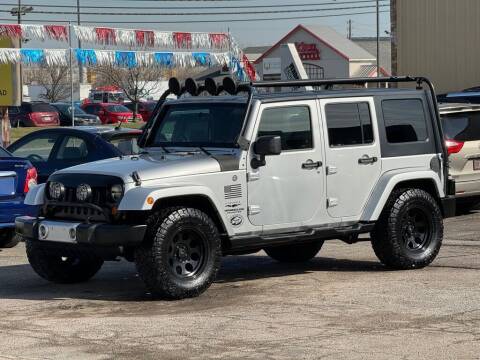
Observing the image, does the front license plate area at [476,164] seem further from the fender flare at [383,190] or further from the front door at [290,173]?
the front door at [290,173]

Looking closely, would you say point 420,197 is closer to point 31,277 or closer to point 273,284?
point 273,284

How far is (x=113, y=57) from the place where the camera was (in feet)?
70.2

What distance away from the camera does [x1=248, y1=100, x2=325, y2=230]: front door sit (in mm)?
9539

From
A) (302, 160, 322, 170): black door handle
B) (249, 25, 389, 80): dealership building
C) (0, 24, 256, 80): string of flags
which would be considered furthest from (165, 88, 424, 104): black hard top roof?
(249, 25, 389, 80): dealership building

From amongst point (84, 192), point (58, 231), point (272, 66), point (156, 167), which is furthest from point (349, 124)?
point (272, 66)

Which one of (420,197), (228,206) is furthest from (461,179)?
(228,206)

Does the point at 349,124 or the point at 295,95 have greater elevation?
the point at 295,95

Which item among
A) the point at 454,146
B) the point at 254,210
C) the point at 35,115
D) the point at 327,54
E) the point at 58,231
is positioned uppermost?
the point at 327,54

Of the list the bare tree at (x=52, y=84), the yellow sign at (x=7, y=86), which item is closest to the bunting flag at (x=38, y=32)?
the yellow sign at (x=7, y=86)

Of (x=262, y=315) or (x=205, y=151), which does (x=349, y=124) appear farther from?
(x=262, y=315)

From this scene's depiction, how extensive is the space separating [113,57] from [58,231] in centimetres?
1261

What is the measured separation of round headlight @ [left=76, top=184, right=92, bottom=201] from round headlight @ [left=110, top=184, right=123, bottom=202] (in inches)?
12.0

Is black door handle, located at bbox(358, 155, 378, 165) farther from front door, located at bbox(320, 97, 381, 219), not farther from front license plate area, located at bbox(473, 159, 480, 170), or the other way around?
front license plate area, located at bbox(473, 159, 480, 170)

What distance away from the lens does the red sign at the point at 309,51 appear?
79.8 metres
